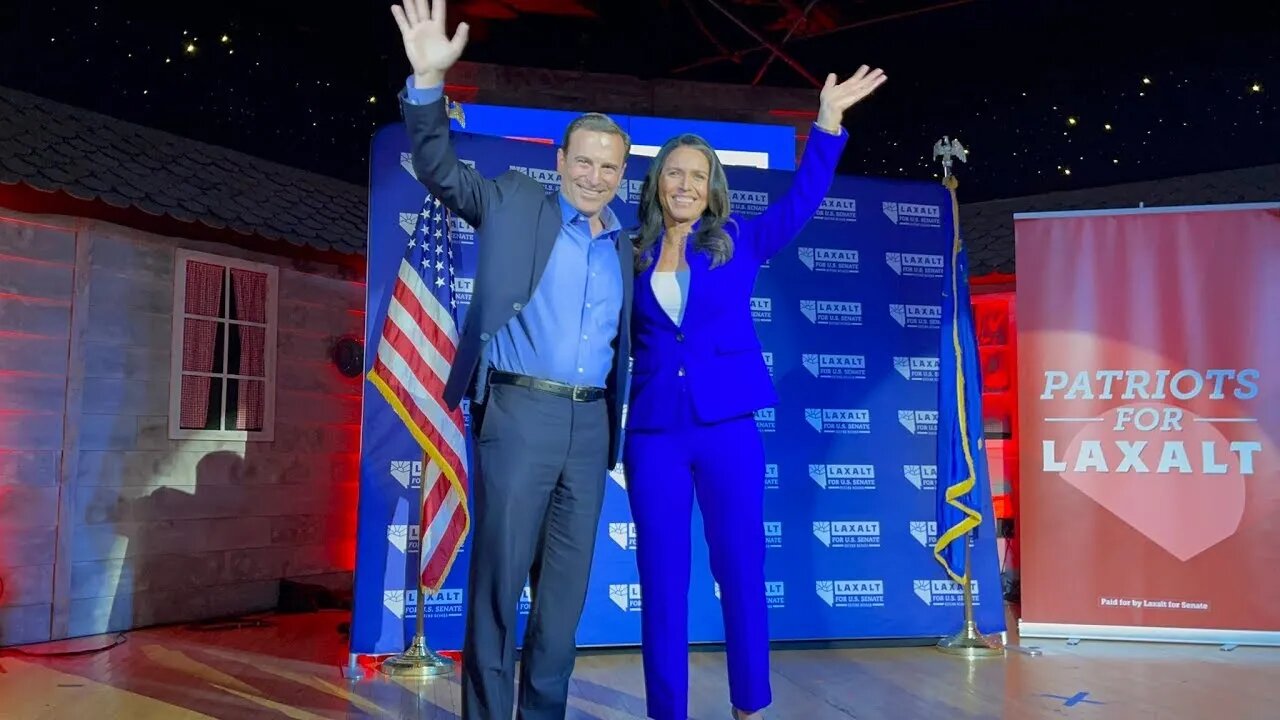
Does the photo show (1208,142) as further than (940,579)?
Yes

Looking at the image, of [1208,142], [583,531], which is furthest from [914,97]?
[583,531]

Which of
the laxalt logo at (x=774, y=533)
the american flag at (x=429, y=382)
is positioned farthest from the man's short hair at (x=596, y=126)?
the laxalt logo at (x=774, y=533)

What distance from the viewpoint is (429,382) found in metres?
3.94

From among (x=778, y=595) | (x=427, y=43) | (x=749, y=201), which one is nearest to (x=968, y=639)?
(x=778, y=595)

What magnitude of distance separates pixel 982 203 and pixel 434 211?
17.1 feet

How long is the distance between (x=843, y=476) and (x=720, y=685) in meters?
1.28

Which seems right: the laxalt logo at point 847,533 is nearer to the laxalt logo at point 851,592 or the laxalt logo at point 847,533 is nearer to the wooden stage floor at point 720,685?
the laxalt logo at point 851,592

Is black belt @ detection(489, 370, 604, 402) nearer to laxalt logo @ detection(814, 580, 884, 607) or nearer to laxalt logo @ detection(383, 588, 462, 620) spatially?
laxalt logo @ detection(383, 588, 462, 620)

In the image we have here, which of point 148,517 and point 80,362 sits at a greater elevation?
point 80,362

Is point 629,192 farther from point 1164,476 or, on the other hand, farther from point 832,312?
point 1164,476

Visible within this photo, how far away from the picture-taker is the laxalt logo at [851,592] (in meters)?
4.52

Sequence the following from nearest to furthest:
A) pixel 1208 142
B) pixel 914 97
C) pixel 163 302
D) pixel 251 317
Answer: pixel 163 302
pixel 251 317
pixel 1208 142
pixel 914 97

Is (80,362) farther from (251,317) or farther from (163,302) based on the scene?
(251,317)

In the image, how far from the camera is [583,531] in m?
2.46
